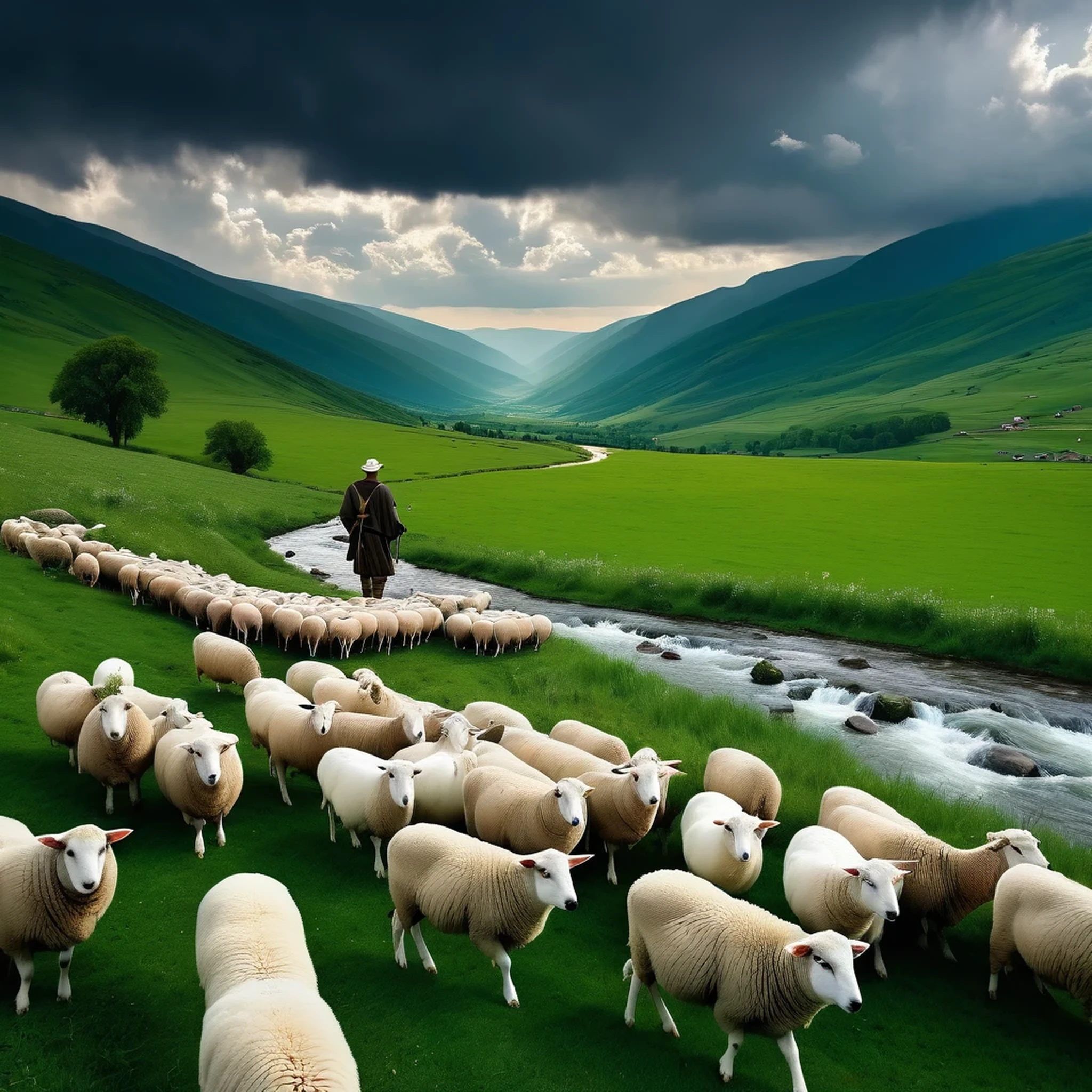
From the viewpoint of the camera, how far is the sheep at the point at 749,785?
8.68 meters

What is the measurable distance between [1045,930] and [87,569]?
60.8 ft

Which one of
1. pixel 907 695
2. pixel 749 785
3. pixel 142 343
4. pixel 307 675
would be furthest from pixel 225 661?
pixel 142 343

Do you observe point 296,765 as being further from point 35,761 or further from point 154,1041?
point 154,1041

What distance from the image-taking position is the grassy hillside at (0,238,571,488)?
222 ft

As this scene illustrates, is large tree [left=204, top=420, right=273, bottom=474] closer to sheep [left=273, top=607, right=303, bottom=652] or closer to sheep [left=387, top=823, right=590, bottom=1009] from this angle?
sheep [left=273, top=607, right=303, bottom=652]

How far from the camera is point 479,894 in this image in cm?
595

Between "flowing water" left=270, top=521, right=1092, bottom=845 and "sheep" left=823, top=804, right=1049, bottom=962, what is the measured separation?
435cm

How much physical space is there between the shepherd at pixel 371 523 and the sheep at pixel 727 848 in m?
11.5

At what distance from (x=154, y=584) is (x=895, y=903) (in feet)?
50.9

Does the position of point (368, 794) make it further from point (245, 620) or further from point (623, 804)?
point (245, 620)

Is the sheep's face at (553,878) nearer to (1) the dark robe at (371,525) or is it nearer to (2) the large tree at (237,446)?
(1) the dark robe at (371,525)

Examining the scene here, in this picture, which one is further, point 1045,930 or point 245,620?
point 245,620

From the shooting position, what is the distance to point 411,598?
17953 millimetres

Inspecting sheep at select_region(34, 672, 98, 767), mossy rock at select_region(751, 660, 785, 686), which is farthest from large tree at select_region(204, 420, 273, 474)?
sheep at select_region(34, 672, 98, 767)
